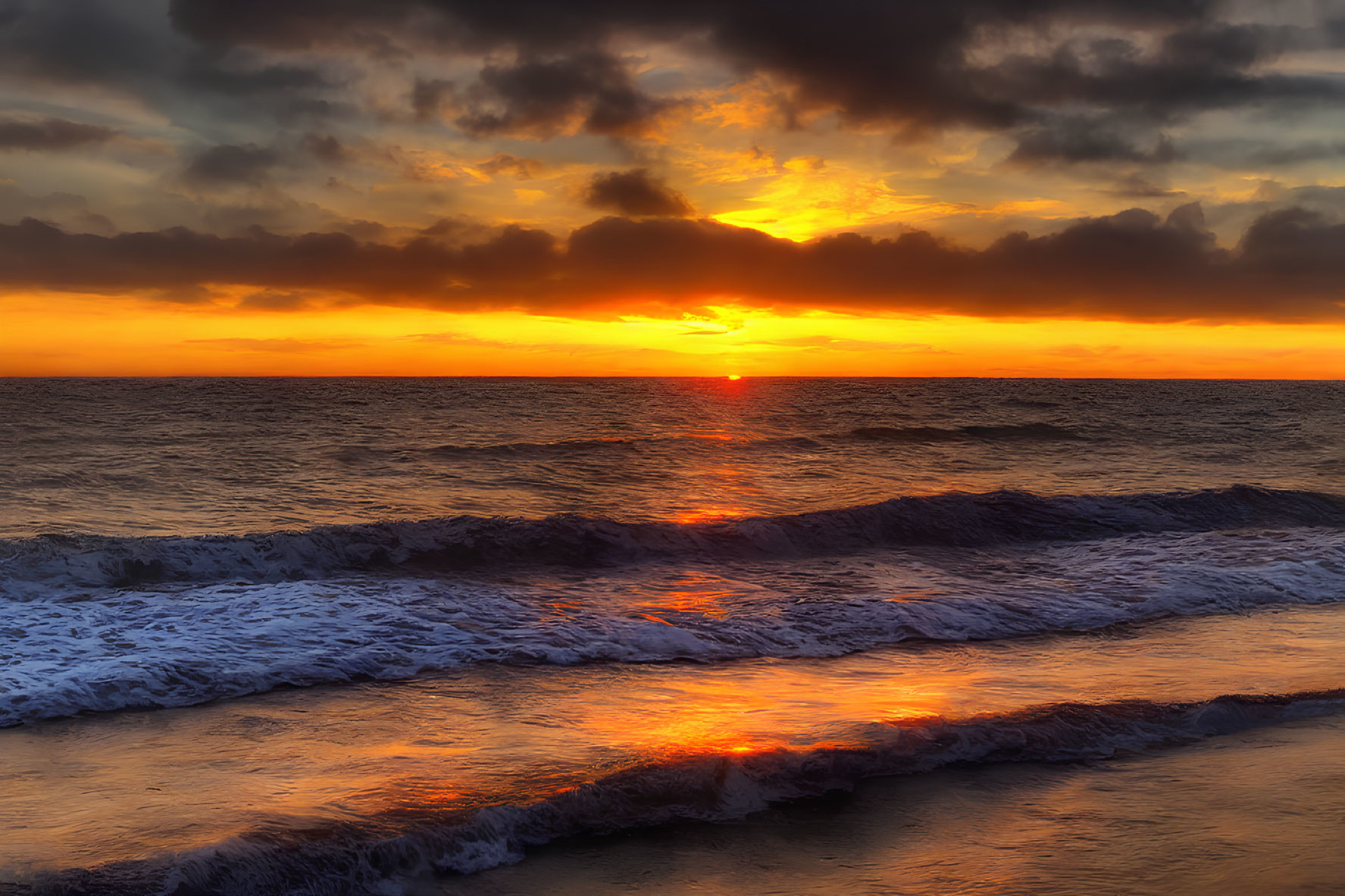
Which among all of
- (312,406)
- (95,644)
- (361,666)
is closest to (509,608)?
(361,666)

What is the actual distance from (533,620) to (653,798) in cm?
465

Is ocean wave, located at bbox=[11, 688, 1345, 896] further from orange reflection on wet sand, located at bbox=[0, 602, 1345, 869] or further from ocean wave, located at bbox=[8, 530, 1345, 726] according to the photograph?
ocean wave, located at bbox=[8, 530, 1345, 726]

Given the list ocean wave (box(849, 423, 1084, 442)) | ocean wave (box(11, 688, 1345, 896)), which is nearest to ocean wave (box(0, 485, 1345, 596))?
ocean wave (box(11, 688, 1345, 896))

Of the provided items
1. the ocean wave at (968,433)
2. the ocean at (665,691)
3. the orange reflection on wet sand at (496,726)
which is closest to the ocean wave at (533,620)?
the ocean at (665,691)

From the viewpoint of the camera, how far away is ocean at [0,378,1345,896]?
13.5ft

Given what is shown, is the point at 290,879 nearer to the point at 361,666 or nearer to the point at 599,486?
the point at 361,666

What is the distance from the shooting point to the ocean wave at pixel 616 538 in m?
11.1

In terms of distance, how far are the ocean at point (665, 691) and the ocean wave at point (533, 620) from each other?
0.05 metres

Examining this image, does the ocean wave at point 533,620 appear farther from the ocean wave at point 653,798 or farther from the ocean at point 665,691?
the ocean wave at point 653,798

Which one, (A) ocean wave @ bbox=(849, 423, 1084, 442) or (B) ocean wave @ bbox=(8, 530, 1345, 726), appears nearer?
(B) ocean wave @ bbox=(8, 530, 1345, 726)

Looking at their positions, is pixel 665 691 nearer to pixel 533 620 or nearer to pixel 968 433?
pixel 533 620

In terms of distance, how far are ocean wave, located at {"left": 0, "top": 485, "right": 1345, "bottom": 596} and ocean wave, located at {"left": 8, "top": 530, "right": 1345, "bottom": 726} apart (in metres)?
1.17

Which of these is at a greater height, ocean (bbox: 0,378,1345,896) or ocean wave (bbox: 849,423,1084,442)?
ocean wave (bbox: 849,423,1084,442)

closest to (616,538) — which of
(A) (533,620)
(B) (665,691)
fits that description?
(A) (533,620)
